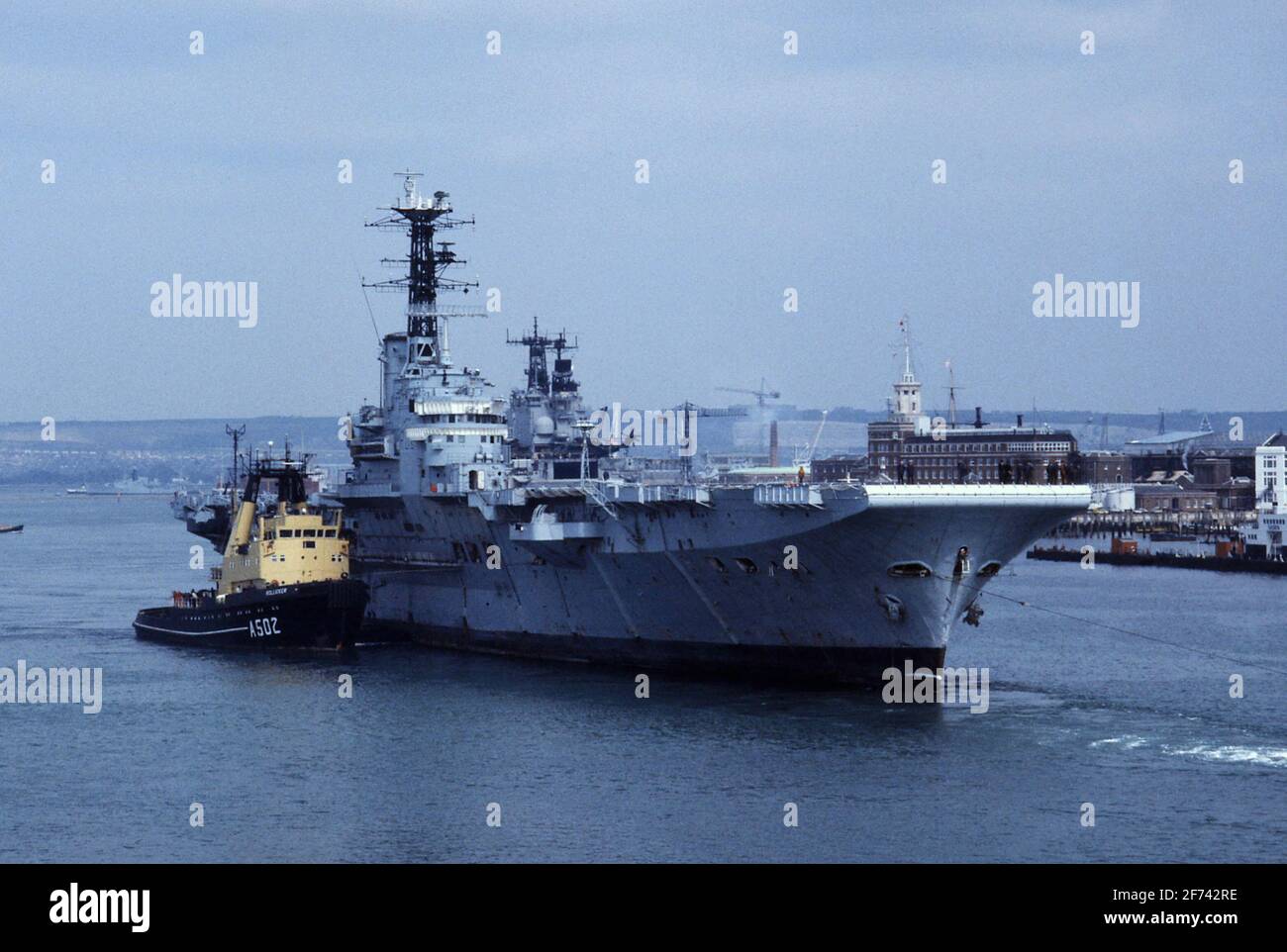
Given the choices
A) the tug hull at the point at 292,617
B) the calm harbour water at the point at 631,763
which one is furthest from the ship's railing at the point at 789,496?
the tug hull at the point at 292,617

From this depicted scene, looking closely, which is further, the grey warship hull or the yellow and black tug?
the yellow and black tug

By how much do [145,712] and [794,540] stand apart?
367 inches

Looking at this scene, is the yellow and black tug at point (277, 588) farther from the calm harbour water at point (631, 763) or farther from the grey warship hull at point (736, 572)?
the grey warship hull at point (736, 572)

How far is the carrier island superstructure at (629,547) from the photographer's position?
72.2ft

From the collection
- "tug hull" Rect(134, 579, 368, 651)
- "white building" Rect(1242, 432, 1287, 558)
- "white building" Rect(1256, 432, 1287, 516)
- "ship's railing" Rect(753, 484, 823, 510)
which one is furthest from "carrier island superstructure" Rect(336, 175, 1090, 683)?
"white building" Rect(1256, 432, 1287, 516)

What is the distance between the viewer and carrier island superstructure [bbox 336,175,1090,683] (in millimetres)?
22000

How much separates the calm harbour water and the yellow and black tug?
0.89 metres

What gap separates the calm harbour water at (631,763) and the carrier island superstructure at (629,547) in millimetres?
871

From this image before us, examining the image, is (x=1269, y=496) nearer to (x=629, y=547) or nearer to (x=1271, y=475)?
(x=1271, y=475)

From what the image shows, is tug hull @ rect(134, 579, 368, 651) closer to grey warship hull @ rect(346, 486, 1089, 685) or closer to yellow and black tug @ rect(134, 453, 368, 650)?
yellow and black tug @ rect(134, 453, 368, 650)

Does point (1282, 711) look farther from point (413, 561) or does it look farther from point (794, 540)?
point (413, 561)

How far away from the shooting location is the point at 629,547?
25.3 metres
